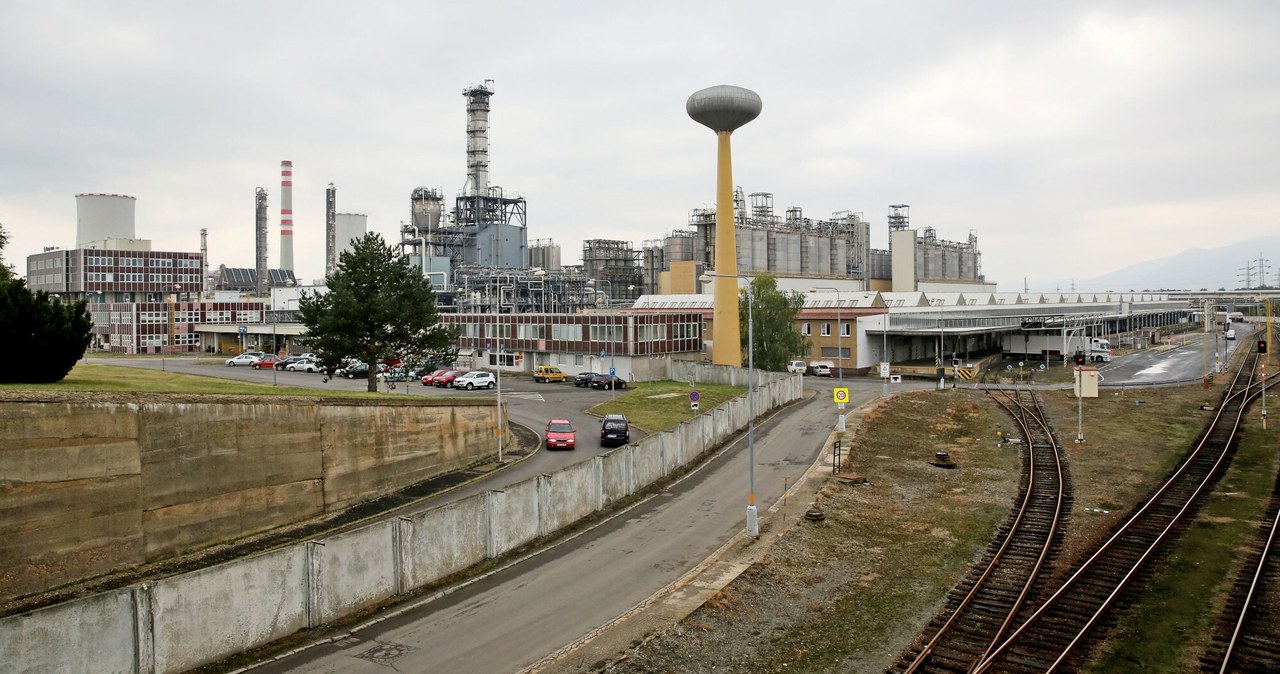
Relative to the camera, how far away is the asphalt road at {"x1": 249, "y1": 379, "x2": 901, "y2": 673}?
16.6m

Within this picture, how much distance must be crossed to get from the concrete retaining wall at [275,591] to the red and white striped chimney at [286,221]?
11569cm

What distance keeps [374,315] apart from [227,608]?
2571cm

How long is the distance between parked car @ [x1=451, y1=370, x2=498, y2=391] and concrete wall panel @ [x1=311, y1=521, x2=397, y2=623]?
1648 inches

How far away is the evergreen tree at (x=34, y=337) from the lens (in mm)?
26297

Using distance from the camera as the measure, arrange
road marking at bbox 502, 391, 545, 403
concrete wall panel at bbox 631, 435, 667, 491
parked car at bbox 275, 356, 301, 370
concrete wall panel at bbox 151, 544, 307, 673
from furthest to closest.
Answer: parked car at bbox 275, 356, 301, 370 < road marking at bbox 502, 391, 545, 403 < concrete wall panel at bbox 631, 435, 667, 491 < concrete wall panel at bbox 151, 544, 307, 673

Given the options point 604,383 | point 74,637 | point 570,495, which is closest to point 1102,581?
point 570,495

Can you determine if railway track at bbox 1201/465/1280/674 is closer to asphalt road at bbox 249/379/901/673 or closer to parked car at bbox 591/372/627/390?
asphalt road at bbox 249/379/901/673

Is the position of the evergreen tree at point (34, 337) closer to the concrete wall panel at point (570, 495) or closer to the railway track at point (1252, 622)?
the concrete wall panel at point (570, 495)

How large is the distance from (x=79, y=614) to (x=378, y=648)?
5.12 m

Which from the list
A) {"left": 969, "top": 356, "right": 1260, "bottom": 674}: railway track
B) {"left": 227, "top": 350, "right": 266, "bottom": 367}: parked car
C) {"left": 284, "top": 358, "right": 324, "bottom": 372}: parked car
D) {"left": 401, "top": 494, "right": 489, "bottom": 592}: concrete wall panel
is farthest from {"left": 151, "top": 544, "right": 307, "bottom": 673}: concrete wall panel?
{"left": 227, "top": 350, "right": 266, "bottom": 367}: parked car

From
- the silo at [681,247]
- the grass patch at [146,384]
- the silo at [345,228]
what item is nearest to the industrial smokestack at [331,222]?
the silo at [345,228]

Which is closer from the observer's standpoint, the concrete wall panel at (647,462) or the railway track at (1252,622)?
the railway track at (1252,622)

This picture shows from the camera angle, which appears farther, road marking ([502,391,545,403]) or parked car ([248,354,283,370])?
parked car ([248,354,283,370])

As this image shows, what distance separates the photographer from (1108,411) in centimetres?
5038
